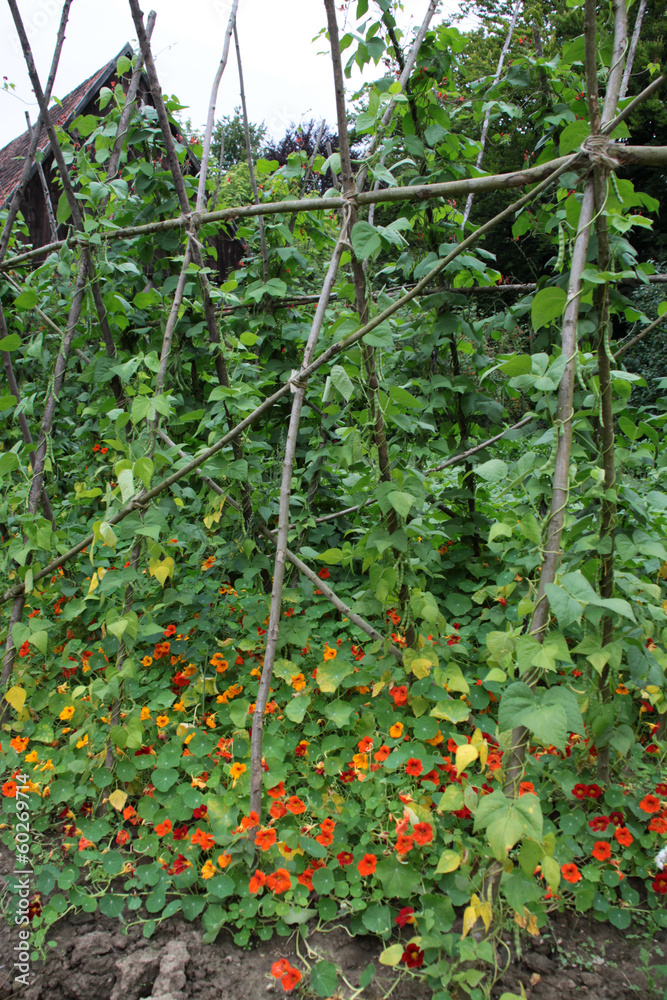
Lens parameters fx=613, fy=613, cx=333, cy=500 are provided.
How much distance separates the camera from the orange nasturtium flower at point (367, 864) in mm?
1500

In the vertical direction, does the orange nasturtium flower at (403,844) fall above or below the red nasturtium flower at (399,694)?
below

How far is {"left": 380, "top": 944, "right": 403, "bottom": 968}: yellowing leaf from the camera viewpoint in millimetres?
1305

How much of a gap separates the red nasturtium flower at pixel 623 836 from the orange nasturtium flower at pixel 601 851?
4cm

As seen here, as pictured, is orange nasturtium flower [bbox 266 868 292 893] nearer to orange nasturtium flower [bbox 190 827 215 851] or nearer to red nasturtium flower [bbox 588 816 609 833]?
orange nasturtium flower [bbox 190 827 215 851]

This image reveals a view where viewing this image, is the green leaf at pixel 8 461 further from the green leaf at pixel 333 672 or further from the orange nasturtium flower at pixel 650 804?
the orange nasturtium flower at pixel 650 804

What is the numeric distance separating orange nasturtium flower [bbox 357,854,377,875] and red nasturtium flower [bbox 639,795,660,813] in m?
0.73

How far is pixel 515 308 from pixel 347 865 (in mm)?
1898

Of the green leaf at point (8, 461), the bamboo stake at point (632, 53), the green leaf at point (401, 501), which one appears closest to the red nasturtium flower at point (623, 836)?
the green leaf at point (401, 501)

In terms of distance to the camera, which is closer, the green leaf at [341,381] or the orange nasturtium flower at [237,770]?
the green leaf at [341,381]

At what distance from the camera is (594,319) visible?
1.72m

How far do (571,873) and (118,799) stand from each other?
4.00 ft

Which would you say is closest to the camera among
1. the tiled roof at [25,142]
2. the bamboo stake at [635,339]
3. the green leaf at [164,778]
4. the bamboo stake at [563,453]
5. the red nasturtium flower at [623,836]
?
the bamboo stake at [563,453]

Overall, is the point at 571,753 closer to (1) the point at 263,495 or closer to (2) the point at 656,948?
(2) the point at 656,948

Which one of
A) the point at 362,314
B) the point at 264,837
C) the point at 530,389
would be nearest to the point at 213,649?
the point at 264,837
